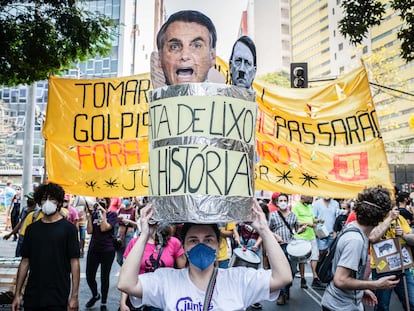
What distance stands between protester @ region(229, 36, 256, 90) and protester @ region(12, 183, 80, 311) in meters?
2.15

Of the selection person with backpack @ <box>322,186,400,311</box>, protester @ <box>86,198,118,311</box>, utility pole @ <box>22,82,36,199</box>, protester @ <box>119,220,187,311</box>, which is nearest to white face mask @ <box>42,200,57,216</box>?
protester @ <box>119,220,187,311</box>

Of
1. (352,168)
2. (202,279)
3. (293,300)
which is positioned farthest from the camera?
(293,300)

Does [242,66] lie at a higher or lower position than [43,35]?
lower

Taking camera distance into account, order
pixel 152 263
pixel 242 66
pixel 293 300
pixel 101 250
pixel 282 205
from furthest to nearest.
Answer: pixel 282 205 < pixel 293 300 < pixel 101 250 < pixel 152 263 < pixel 242 66

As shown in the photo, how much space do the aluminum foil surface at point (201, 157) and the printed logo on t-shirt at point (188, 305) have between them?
0.52 m

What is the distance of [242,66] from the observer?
2.75 metres

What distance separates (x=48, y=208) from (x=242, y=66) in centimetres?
222

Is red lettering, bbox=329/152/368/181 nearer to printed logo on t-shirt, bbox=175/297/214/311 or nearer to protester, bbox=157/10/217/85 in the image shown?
protester, bbox=157/10/217/85

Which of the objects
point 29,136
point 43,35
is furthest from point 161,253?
point 29,136

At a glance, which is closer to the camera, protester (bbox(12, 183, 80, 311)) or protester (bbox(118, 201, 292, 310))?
protester (bbox(118, 201, 292, 310))

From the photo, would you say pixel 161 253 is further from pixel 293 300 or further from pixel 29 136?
pixel 29 136

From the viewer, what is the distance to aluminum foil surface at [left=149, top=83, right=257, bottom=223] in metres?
2.11

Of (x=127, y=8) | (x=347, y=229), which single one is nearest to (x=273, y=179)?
(x=347, y=229)

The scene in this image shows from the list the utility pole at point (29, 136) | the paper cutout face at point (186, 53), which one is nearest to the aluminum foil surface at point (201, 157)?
the paper cutout face at point (186, 53)
